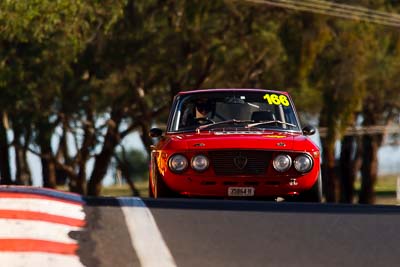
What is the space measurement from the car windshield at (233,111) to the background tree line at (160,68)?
2215 cm

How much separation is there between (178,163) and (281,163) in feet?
3.56

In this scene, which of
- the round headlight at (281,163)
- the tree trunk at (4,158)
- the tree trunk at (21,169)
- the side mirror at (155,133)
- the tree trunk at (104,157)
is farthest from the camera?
the tree trunk at (21,169)

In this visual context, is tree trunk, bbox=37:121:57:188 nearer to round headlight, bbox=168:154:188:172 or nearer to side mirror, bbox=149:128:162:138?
side mirror, bbox=149:128:162:138

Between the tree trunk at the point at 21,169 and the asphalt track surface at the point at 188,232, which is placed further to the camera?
the tree trunk at the point at 21,169

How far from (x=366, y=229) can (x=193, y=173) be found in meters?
3.39

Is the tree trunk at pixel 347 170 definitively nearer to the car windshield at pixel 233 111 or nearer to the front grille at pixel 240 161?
the car windshield at pixel 233 111

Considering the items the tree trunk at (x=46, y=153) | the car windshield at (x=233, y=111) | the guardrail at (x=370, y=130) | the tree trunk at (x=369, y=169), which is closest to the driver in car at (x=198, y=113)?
the car windshield at (x=233, y=111)

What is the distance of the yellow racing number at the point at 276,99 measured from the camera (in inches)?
601

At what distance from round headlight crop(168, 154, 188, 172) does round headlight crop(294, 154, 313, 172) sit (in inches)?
45.8

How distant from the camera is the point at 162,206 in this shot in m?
11.7

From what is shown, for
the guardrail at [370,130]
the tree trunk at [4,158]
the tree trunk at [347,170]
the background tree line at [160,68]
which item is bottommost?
the tree trunk at [347,170]

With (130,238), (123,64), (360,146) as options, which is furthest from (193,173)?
(360,146)

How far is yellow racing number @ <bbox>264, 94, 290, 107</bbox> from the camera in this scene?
15.3 m

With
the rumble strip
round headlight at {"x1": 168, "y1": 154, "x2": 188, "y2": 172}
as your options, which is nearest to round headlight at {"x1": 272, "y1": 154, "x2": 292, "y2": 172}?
round headlight at {"x1": 168, "y1": 154, "x2": 188, "y2": 172}
